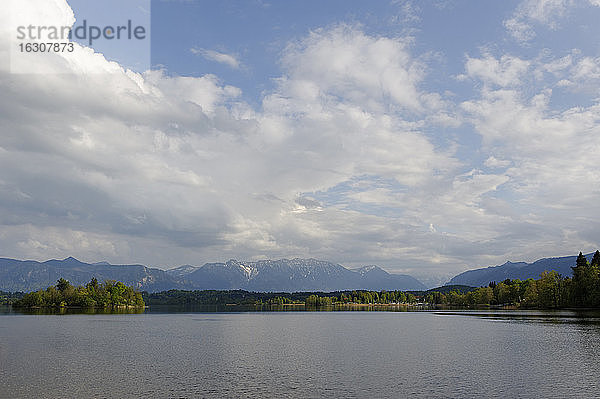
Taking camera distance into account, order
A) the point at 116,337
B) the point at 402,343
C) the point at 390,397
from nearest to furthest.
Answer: the point at 390,397
the point at 402,343
the point at 116,337

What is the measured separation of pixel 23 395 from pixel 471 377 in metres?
44.6

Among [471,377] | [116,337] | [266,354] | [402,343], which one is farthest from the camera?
[116,337]

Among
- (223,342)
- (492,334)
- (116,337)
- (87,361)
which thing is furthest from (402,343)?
(116,337)

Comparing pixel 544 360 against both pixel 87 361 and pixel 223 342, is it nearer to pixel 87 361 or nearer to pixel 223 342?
pixel 223 342

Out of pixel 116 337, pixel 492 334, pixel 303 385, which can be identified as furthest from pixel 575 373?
pixel 116 337

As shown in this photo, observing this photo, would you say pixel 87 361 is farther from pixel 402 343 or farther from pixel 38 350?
pixel 402 343

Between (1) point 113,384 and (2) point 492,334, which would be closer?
(1) point 113,384

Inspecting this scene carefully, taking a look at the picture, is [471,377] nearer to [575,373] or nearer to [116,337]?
[575,373]

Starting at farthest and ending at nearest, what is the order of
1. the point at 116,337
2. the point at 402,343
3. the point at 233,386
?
the point at 116,337, the point at 402,343, the point at 233,386

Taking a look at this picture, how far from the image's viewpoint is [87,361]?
208 ft

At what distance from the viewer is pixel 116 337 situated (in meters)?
97.0

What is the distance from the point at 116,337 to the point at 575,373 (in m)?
82.2

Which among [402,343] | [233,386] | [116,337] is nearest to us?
[233,386]

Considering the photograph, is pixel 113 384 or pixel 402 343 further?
pixel 402 343
